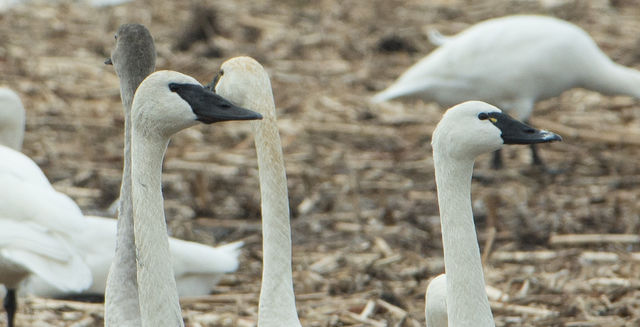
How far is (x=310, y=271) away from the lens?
19.9 ft

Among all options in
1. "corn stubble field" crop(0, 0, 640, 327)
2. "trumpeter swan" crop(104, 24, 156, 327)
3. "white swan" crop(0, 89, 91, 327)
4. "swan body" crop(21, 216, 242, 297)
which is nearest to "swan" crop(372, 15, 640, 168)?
"corn stubble field" crop(0, 0, 640, 327)

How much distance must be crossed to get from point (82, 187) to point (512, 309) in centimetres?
321

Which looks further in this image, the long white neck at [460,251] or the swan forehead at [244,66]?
the swan forehead at [244,66]

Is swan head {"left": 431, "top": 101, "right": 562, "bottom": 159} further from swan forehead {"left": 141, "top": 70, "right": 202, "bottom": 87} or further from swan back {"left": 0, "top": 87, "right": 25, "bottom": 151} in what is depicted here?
swan back {"left": 0, "top": 87, "right": 25, "bottom": 151}

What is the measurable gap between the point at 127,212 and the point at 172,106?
768 millimetres

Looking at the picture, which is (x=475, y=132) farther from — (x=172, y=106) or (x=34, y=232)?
(x=34, y=232)

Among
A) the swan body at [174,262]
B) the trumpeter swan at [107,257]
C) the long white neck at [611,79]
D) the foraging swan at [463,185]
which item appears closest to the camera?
the foraging swan at [463,185]

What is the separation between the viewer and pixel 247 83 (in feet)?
12.9

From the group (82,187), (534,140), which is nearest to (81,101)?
(82,187)

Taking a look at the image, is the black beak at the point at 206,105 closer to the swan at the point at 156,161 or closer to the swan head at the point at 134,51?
the swan at the point at 156,161

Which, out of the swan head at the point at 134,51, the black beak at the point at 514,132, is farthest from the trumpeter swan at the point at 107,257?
the black beak at the point at 514,132

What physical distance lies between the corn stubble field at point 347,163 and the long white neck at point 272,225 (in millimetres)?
1402

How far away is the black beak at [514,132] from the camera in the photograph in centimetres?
361

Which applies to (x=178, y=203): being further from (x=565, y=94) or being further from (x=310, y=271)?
(x=565, y=94)
